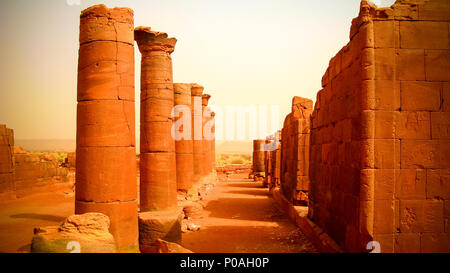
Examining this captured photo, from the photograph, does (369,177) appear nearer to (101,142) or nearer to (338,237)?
(338,237)

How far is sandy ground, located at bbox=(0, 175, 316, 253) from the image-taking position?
7.89 meters

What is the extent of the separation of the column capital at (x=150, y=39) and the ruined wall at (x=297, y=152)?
5466 millimetres

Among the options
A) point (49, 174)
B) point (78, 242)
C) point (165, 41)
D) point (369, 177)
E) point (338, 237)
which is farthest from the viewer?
point (49, 174)

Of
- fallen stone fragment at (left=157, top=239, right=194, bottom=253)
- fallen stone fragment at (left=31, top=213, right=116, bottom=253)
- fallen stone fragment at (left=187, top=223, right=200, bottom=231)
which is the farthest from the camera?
fallen stone fragment at (left=187, top=223, right=200, bottom=231)

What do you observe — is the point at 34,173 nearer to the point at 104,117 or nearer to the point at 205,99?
the point at 205,99

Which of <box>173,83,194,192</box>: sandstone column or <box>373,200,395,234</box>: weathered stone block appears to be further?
<box>173,83,194,192</box>: sandstone column

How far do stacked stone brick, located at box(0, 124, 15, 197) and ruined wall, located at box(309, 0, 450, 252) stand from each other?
1439 cm

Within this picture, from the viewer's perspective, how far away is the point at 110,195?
20.8 feet

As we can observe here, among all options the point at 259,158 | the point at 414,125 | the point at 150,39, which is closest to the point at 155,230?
the point at 150,39

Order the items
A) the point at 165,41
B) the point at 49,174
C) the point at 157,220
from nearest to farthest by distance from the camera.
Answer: the point at 157,220, the point at 165,41, the point at 49,174

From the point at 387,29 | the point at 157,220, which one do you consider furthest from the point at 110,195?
the point at 387,29

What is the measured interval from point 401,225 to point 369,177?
3.07ft

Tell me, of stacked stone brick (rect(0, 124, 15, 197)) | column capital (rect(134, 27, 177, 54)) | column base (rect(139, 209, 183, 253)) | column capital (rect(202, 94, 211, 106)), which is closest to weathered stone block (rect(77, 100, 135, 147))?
column base (rect(139, 209, 183, 253))

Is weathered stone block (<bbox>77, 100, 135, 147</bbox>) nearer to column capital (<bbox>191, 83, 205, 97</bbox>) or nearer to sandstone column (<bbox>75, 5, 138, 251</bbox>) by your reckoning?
sandstone column (<bbox>75, 5, 138, 251</bbox>)
